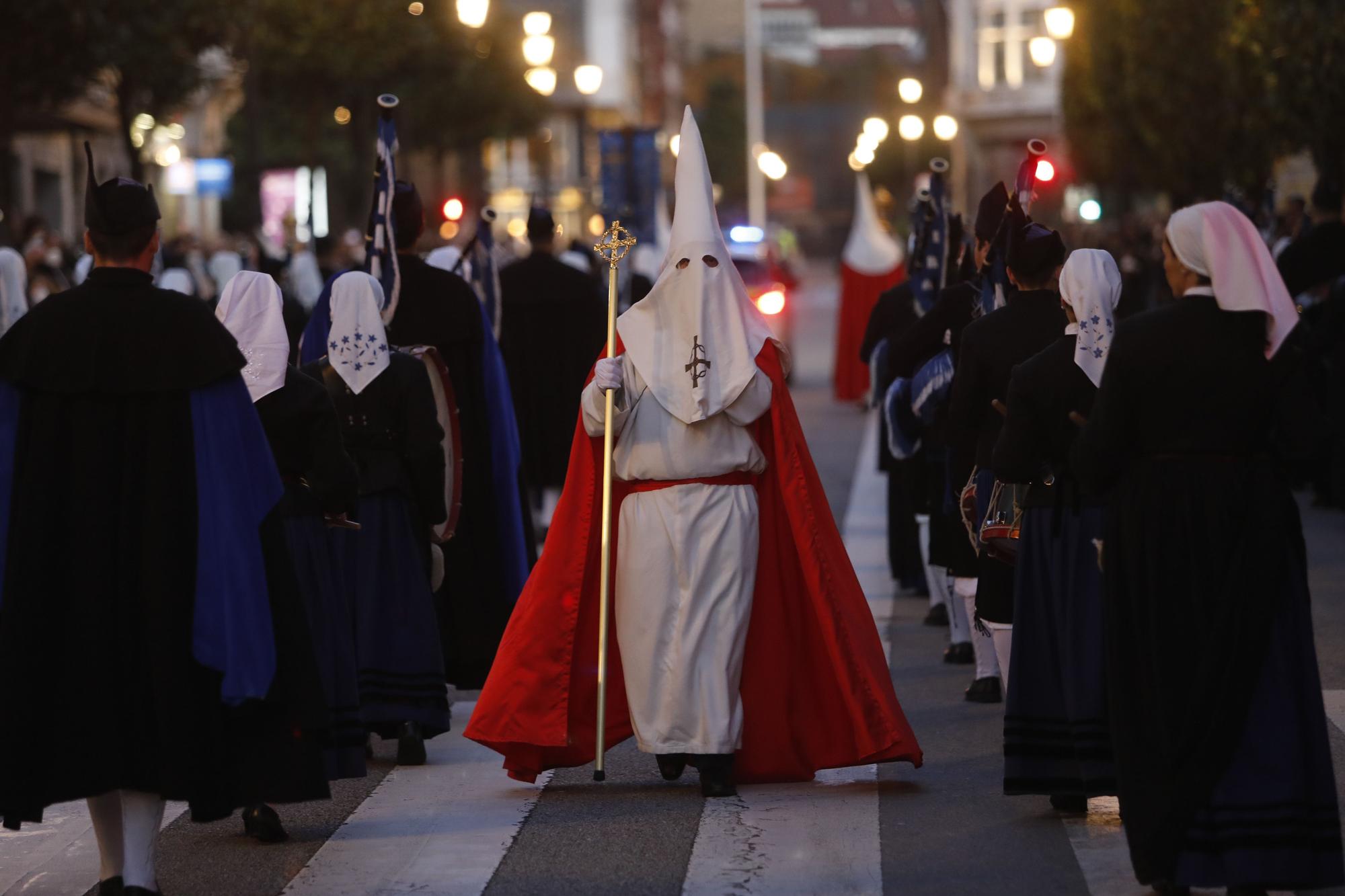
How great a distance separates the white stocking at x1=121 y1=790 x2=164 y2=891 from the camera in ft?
19.4

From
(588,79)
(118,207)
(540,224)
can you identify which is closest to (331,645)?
(118,207)

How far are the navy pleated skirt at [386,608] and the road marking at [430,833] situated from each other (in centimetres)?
28

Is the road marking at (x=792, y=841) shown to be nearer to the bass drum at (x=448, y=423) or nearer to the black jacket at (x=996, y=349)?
the black jacket at (x=996, y=349)

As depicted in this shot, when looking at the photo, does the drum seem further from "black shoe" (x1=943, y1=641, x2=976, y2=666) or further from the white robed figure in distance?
"black shoe" (x1=943, y1=641, x2=976, y2=666)

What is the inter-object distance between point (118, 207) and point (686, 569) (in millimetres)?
2358

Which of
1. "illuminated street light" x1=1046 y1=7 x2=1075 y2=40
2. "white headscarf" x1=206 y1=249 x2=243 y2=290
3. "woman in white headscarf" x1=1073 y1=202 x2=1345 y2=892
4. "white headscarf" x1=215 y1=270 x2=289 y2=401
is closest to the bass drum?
"white headscarf" x1=215 y1=270 x2=289 y2=401

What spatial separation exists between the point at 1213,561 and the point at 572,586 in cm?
263

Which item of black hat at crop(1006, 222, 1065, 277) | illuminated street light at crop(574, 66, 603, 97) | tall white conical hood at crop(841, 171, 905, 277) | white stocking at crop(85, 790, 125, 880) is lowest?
white stocking at crop(85, 790, 125, 880)

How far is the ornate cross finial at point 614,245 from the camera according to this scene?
7914 mm

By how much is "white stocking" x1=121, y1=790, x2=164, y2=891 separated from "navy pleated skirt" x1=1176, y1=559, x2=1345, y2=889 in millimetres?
2575

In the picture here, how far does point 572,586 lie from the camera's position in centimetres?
780

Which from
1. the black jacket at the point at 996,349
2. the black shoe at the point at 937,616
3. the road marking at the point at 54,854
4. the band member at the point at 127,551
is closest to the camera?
the band member at the point at 127,551

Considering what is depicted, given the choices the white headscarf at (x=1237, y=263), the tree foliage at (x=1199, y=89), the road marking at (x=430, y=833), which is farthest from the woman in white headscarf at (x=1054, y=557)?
the tree foliage at (x=1199, y=89)

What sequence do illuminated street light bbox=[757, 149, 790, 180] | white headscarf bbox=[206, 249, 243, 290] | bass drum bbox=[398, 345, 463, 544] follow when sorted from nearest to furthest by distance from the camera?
bass drum bbox=[398, 345, 463, 544] < white headscarf bbox=[206, 249, 243, 290] < illuminated street light bbox=[757, 149, 790, 180]
